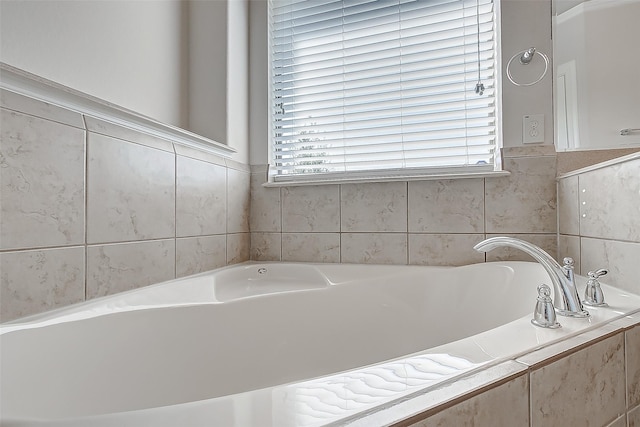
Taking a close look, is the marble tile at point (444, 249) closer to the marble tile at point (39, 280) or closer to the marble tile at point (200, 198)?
the marble tile at point (200, 198)

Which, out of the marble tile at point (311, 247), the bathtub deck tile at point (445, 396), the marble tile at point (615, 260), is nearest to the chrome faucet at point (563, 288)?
the marble tile at point (615, 260)

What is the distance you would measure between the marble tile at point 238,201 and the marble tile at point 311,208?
0.19m

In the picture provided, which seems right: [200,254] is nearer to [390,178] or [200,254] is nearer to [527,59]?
[390,178]

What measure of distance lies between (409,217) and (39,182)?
1.31m

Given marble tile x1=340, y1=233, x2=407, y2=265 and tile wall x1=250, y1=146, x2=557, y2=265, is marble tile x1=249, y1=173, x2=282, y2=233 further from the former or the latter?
marble tile x1=340, y1=233, x2=407, y2=265

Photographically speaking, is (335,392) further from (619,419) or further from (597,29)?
(597,29)

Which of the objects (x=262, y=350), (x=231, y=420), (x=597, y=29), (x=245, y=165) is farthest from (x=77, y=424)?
(x=597, y=29)

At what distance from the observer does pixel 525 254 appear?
59.5 inches

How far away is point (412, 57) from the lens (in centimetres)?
173

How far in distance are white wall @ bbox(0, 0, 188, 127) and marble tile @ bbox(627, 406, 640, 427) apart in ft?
5.22

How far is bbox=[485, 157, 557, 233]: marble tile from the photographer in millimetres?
1505

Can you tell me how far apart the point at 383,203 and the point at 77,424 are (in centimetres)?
142

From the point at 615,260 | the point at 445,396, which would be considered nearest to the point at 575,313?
the point at 615,260

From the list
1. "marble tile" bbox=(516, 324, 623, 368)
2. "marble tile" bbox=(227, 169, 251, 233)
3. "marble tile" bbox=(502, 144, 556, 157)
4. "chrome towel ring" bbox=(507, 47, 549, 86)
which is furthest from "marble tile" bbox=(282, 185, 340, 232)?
"marble tile" bbox=(516, 324, 623, 368)
